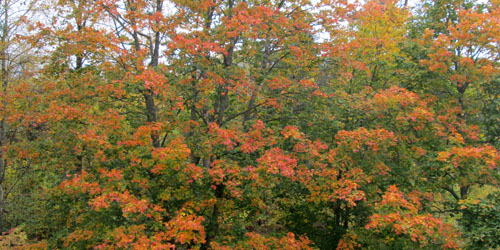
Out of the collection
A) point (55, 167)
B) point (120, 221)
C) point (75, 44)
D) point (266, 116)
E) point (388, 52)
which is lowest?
point (120, 221)

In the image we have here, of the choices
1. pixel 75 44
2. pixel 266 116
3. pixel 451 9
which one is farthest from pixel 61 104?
pixel 451 9

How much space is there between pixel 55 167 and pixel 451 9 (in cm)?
1065

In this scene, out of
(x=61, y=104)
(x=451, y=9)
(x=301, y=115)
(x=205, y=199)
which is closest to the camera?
(x=61, y=104)

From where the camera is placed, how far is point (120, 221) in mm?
6695

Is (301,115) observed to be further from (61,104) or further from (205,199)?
(61,104)

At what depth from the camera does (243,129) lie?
7688 millimetres

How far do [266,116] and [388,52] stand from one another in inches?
243

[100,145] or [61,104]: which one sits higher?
[61,104]

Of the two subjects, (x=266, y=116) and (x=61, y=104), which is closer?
(x=61, y=104)

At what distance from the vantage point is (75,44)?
6.78 m

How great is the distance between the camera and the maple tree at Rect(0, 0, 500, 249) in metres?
6.23

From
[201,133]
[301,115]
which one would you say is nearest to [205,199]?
[201,133]

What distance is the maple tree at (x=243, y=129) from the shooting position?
6230 millimetres

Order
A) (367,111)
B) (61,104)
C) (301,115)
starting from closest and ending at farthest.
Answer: (61,104) < (367,111) < (301,115)
